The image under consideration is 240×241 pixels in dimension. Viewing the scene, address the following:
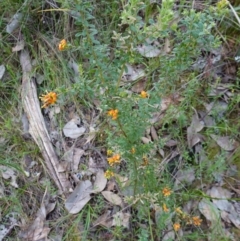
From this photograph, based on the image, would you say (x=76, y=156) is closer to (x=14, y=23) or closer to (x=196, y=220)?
(x=196, y=220)

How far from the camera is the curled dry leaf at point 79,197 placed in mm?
1825

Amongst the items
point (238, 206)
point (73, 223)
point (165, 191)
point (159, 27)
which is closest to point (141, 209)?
point (165, 191)

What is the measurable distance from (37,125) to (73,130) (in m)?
0.18

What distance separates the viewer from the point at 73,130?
77.4 inches

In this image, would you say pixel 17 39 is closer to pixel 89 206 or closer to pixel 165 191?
pixel 89 206

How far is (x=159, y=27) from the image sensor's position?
3.52ft

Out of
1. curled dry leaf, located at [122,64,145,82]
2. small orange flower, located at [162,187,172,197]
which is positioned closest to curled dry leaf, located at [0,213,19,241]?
small orange flower, located at [162,187,172,197]

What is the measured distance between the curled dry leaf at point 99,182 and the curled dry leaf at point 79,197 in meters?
0.02

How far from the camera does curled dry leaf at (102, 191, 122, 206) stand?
1827 millimetres

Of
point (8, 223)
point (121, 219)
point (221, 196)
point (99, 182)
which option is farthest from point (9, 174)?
point (221, 196)

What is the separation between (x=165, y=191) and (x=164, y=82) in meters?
0.48

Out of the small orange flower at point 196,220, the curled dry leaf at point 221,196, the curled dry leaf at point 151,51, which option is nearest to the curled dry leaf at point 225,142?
the curled dry leaf at point 221,196

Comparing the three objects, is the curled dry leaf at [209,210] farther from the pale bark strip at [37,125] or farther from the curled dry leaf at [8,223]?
the curled dry leaf at [8,223]

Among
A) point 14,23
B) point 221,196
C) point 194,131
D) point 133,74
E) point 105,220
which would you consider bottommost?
point 221,196
